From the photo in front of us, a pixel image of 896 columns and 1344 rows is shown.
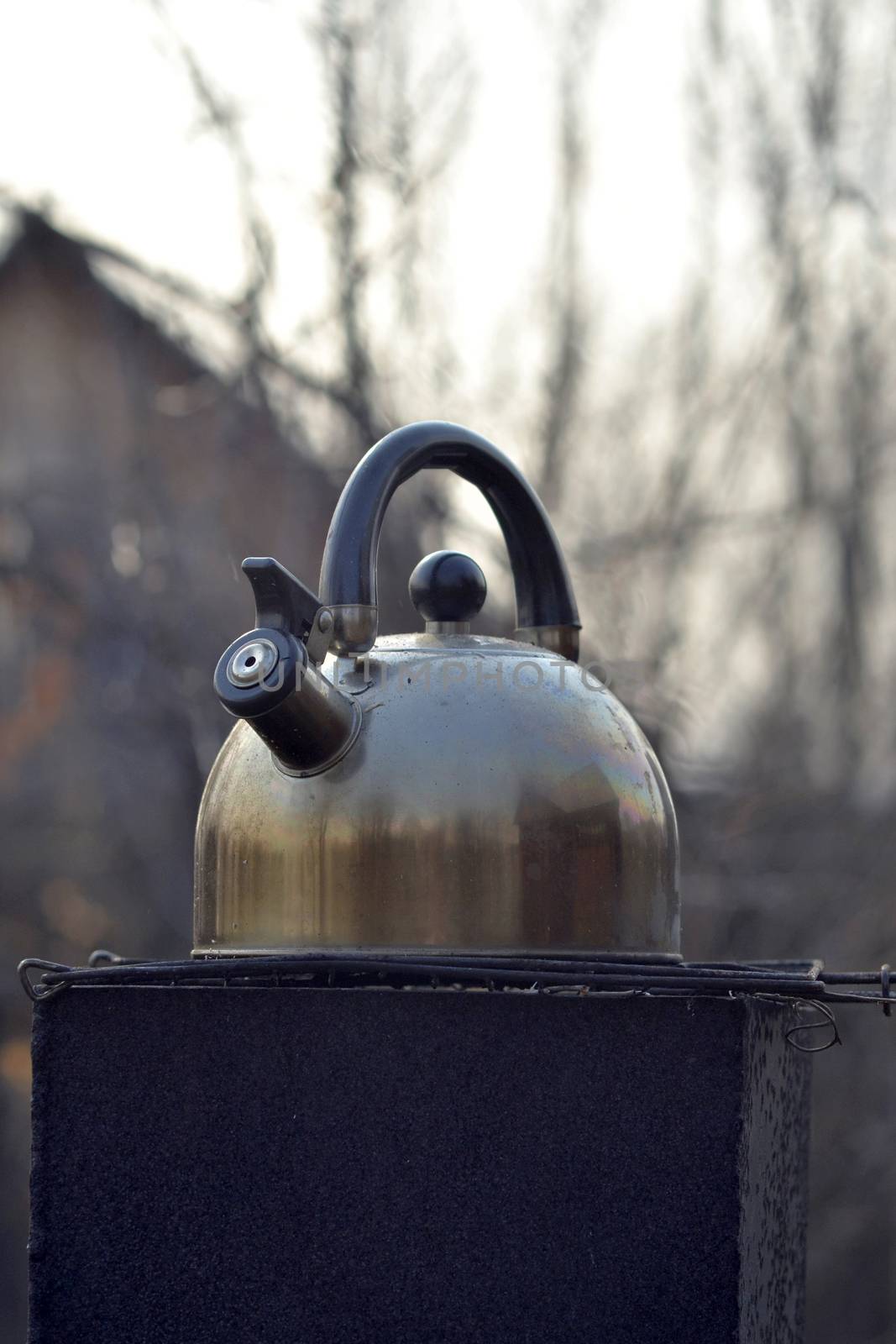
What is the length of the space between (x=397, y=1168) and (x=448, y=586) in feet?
2.43

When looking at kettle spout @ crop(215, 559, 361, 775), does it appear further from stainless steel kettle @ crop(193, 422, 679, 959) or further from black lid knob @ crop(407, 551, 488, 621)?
black lid knob @ crop(407, 551, 488, 621)

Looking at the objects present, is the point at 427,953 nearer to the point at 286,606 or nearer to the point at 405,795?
the point at 405,795

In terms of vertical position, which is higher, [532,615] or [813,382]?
[813,382]

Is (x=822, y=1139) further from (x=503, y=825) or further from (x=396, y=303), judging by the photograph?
(x=503, y=825)

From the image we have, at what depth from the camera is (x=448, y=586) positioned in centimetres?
211

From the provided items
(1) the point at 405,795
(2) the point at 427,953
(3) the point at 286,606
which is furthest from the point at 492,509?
(2) the point at 427,953

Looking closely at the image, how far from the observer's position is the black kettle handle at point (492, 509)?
1962 millimetres

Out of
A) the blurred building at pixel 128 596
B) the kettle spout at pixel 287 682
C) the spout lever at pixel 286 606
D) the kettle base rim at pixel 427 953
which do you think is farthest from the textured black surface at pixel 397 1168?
the blurred building at pixel 128 596

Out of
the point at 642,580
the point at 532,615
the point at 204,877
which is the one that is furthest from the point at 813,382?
the point at 204,877

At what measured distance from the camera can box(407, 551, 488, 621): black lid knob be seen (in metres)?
2.11

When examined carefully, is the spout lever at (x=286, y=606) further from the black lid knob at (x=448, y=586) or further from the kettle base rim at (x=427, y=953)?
the kettle base rim at (x=427, y=953)

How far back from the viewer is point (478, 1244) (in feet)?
5.74

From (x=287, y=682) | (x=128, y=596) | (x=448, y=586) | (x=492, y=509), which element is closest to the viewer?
(x=287, y=682)

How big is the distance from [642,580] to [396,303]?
153cm
